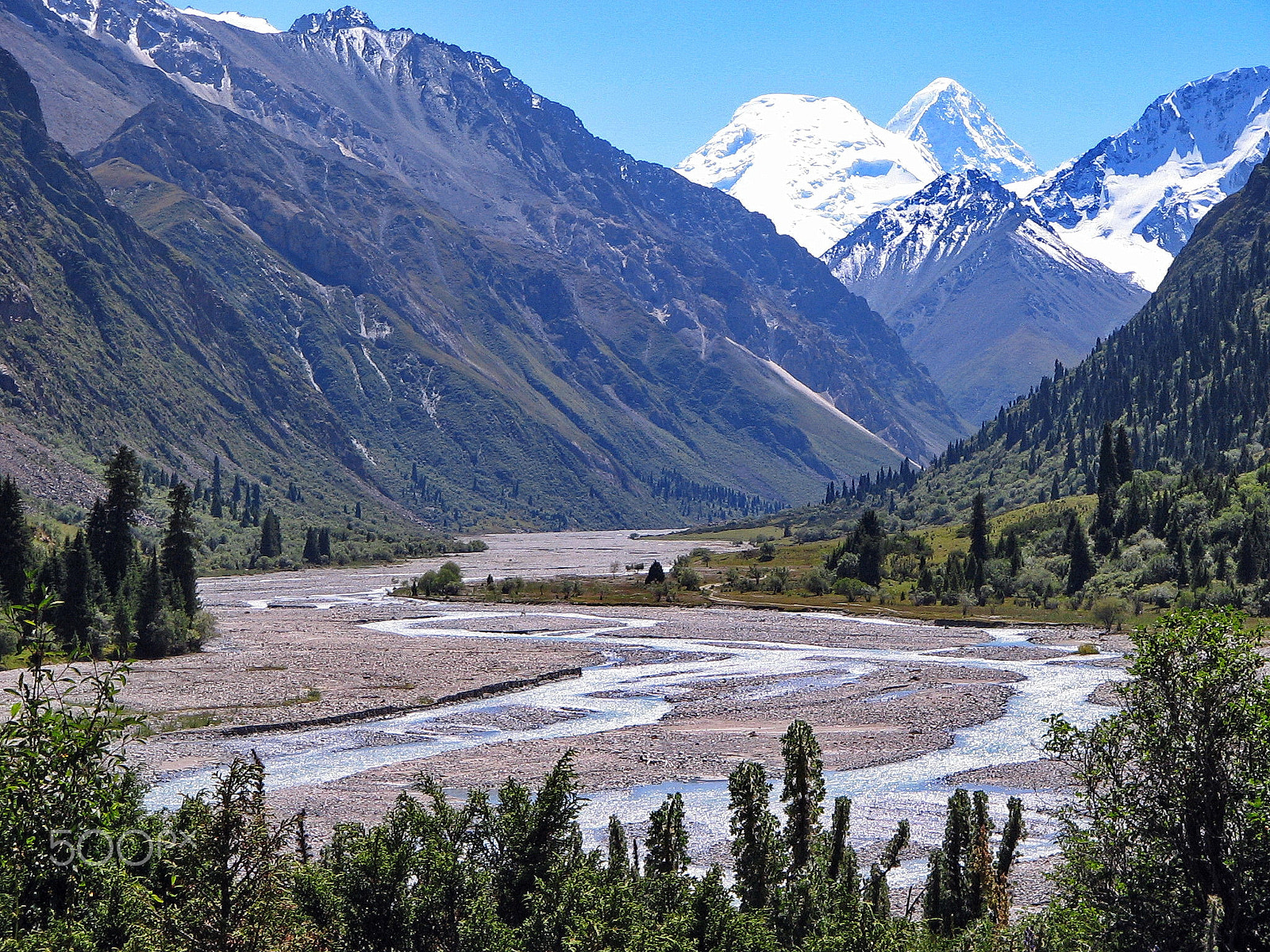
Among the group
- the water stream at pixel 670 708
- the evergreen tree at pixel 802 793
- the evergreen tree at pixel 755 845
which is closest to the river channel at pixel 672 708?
the water stream at pixel 670 708

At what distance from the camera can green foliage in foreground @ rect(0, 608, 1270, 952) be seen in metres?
20.1

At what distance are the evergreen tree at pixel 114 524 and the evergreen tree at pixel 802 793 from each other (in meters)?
98.9

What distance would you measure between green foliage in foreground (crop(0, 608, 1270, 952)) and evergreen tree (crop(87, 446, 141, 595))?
322ft

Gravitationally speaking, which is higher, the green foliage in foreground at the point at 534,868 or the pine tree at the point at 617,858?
the green foliage in foreground at the point at 534,868

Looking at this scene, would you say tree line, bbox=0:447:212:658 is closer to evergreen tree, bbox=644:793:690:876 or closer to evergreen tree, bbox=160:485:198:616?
evergreen tree, bbox=160:485:198:616

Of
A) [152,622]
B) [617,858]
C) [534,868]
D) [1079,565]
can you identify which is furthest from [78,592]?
[1079,565]

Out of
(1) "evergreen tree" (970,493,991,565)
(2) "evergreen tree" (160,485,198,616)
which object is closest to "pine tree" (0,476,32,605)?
(2) "evergreen tree" (160,485,198,616)

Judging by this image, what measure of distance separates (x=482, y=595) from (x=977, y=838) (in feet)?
498

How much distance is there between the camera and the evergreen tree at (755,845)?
33.8 meters

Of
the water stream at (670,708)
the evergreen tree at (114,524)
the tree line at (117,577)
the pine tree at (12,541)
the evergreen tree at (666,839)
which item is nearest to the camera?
the evergreen tree at (666,839)

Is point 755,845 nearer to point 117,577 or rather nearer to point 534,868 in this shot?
point 534,868

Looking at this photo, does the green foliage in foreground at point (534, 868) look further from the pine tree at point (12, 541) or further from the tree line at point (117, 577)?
the pine tree at point (12, 541)

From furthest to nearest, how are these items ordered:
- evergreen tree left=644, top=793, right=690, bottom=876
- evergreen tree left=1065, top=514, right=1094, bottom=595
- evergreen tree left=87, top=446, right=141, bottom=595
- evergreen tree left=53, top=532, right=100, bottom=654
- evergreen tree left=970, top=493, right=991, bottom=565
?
evergreen tree left=970, top=493, right=991, bottom=565, evergreen tree left=1065, top=514, right=1094, bottom=595, evergreen tree left=87, top=446, right=141, bottom=595, evergreen tree left=53, top=532, right=100, bottom=654, evergreen tree left=644, top=793, right=690, bottom=876

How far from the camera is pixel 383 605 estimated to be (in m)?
169
